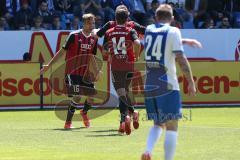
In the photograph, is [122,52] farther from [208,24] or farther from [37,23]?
[208,24]

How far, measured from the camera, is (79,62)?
1789 cm

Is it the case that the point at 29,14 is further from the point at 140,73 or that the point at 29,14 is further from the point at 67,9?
the point at 140,73

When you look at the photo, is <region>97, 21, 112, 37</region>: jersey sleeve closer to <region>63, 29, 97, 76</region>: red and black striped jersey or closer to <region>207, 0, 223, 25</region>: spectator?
<region>63, 29, 97, 76</region>: red and black striped jersey

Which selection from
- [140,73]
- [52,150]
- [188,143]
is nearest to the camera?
[52,150]

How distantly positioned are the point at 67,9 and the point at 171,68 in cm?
1608

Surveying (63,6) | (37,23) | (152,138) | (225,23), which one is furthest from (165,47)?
(225,23)

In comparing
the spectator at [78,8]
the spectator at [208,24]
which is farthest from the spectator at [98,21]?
the spectator at [208,24]

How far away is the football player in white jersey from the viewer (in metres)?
11.1

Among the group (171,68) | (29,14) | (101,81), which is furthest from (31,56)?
(171,68)

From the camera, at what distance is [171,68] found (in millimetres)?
11336

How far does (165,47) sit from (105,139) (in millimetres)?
4326

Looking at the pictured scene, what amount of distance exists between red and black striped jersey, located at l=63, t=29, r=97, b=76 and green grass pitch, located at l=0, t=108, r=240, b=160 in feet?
4.25

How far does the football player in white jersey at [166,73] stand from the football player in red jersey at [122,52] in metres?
4.61

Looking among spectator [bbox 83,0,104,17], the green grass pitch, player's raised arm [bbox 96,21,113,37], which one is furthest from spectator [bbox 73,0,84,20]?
player's raised arm [bbox 96,21,113,37]
